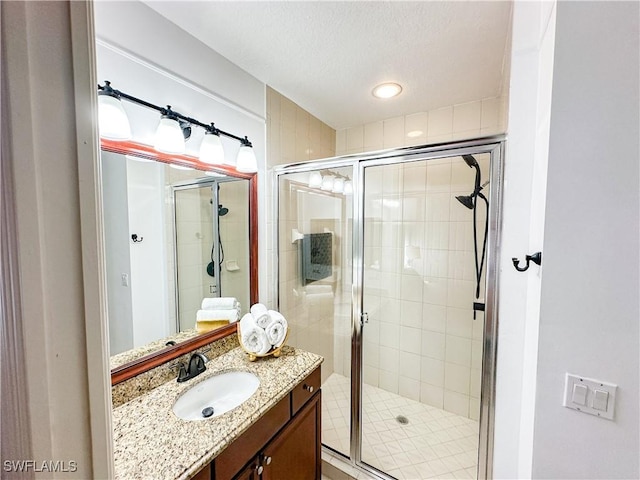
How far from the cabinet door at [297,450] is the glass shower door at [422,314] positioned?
0.53m

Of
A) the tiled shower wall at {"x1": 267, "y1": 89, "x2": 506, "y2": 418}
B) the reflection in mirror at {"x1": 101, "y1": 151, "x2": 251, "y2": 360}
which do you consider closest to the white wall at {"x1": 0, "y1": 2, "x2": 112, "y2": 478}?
the reflection in mirror at {"x1": 101, "y1": 151, "x2": 251, "y2": 360}

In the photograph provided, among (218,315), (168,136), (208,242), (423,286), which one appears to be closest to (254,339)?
(218,315)

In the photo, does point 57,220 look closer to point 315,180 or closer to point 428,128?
point 315,180

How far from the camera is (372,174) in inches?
86.4

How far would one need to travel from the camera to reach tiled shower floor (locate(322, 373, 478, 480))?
65.7 inches

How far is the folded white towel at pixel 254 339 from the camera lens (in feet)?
4.58

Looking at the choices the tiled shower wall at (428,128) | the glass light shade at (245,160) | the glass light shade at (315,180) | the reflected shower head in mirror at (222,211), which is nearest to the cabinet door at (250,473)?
the reflected shower head in mirror at (222,211)

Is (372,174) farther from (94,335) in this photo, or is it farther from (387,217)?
(94,335)

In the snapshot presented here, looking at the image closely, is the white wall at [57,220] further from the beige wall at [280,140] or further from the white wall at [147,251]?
the beige wall at [280,140]

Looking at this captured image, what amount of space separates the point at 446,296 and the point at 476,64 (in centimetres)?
161

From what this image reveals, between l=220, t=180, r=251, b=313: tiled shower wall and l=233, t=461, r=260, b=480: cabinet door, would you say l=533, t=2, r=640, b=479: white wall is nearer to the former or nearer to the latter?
l=233, t=461, r=260, b=480: cabinet door

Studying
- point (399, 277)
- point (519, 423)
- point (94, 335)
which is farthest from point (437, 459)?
point (94, 335)

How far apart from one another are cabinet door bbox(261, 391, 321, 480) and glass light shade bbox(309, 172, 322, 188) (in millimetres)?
1429

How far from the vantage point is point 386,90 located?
5.97 ft
